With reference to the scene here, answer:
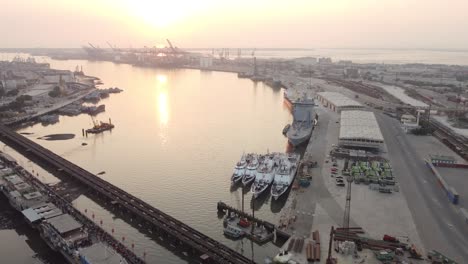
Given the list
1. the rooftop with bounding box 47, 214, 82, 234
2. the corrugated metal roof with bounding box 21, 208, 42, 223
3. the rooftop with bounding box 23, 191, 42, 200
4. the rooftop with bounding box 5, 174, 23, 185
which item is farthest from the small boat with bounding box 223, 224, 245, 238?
the rooftop with bounding box 5, 174, 23, 185

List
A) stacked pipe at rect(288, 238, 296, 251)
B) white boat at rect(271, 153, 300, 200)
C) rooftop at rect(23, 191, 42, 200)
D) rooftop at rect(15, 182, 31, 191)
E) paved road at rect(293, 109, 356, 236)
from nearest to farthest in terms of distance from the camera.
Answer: stacked pipe at rect(288, 238, 296, 251) < paved road at rect(293, 109, 356, 236) < rooftop at rect(23, 191, 42, 200) < rooftop at rect(15, 182, 31, 191) < white boat at rect(271, 153, 300, 200)

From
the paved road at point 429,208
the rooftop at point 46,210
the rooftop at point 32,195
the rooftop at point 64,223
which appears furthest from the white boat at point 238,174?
the rooftop at point 32,195

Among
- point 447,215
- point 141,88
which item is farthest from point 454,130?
point 141,88

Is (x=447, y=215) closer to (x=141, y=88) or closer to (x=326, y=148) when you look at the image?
(x=326, y=148)

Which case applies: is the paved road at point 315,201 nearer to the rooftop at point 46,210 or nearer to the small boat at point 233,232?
the small boat at point 233,232

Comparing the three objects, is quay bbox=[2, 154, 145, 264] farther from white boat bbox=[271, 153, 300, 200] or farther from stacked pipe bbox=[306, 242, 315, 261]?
white boat bbox=[271, 153, 300, 200]

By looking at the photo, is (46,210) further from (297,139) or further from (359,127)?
(359,127)

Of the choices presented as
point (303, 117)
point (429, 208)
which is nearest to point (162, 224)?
point (429, 208)
